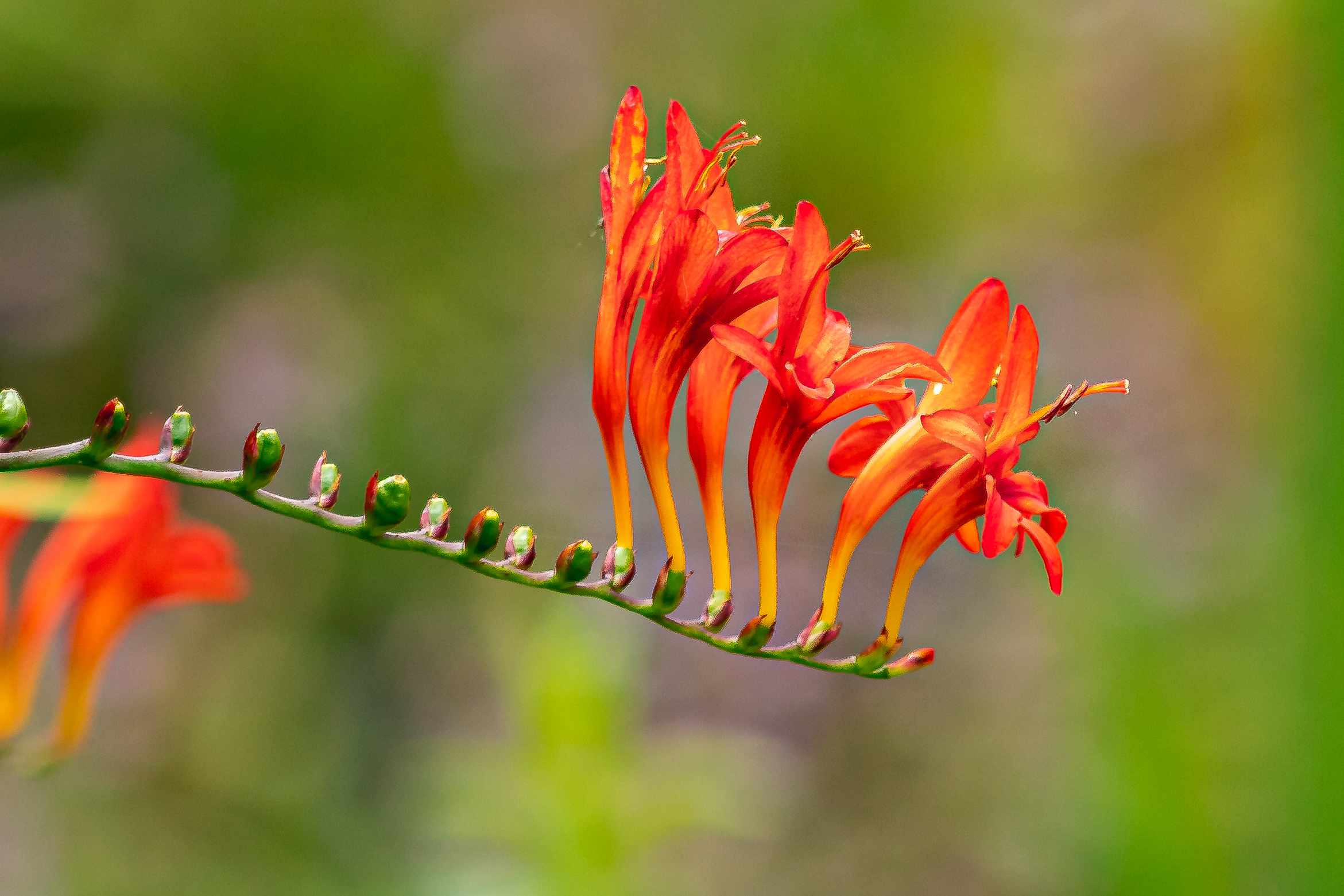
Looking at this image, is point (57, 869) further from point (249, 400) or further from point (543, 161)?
point (543, 161)

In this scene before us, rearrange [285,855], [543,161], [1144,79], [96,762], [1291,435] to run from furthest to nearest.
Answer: [1144,79]
[543,161]
[96,762]
[285,855]
[1291,435]

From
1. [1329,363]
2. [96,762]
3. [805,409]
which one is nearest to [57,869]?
[96,762]

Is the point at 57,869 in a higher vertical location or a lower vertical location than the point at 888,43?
lower

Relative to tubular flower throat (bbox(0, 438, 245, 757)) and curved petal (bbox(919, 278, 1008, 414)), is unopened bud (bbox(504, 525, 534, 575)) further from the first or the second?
tubular flower throat (bbox(0, 438, 245, 757))

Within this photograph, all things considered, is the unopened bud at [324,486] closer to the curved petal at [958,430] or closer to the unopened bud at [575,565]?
the unopened bud at [575,565]

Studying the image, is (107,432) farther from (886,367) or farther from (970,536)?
(970,536)

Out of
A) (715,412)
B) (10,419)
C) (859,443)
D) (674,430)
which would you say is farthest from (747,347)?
(674,430)
